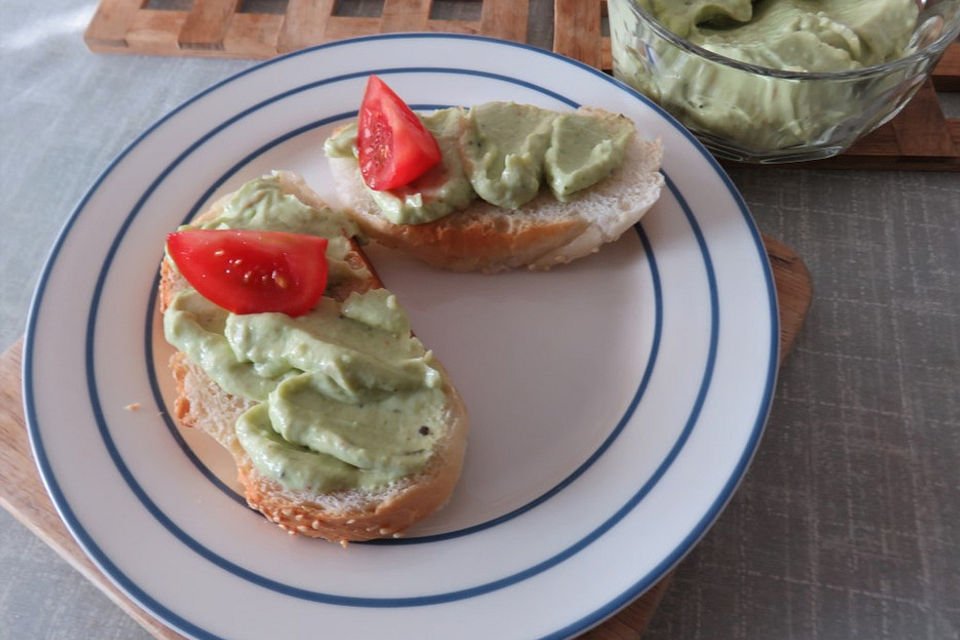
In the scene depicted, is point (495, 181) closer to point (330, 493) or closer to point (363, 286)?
point (363, 286)

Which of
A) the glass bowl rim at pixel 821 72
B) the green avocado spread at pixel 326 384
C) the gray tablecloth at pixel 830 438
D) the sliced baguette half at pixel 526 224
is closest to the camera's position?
the green avocado spread at pixel 326 384

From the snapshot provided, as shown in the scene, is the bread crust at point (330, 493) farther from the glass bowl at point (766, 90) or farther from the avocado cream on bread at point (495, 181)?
the glass bowl at point (766, 90)

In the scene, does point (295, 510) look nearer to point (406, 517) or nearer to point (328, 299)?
point (406, 517)

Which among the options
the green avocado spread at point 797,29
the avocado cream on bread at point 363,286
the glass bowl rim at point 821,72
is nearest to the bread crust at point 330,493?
the avocado cream on bread at point 363,286

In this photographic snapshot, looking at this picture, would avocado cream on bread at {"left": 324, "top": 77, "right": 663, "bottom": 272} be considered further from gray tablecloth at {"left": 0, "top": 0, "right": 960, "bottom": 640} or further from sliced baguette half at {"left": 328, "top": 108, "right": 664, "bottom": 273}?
gray tablecloth at {"left": 0, "top": 0, "right": 960, "bottom": 640}

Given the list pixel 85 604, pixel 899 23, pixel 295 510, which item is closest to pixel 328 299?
pixel 295 510

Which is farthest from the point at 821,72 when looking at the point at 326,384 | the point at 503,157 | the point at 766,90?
the point at 326,384
